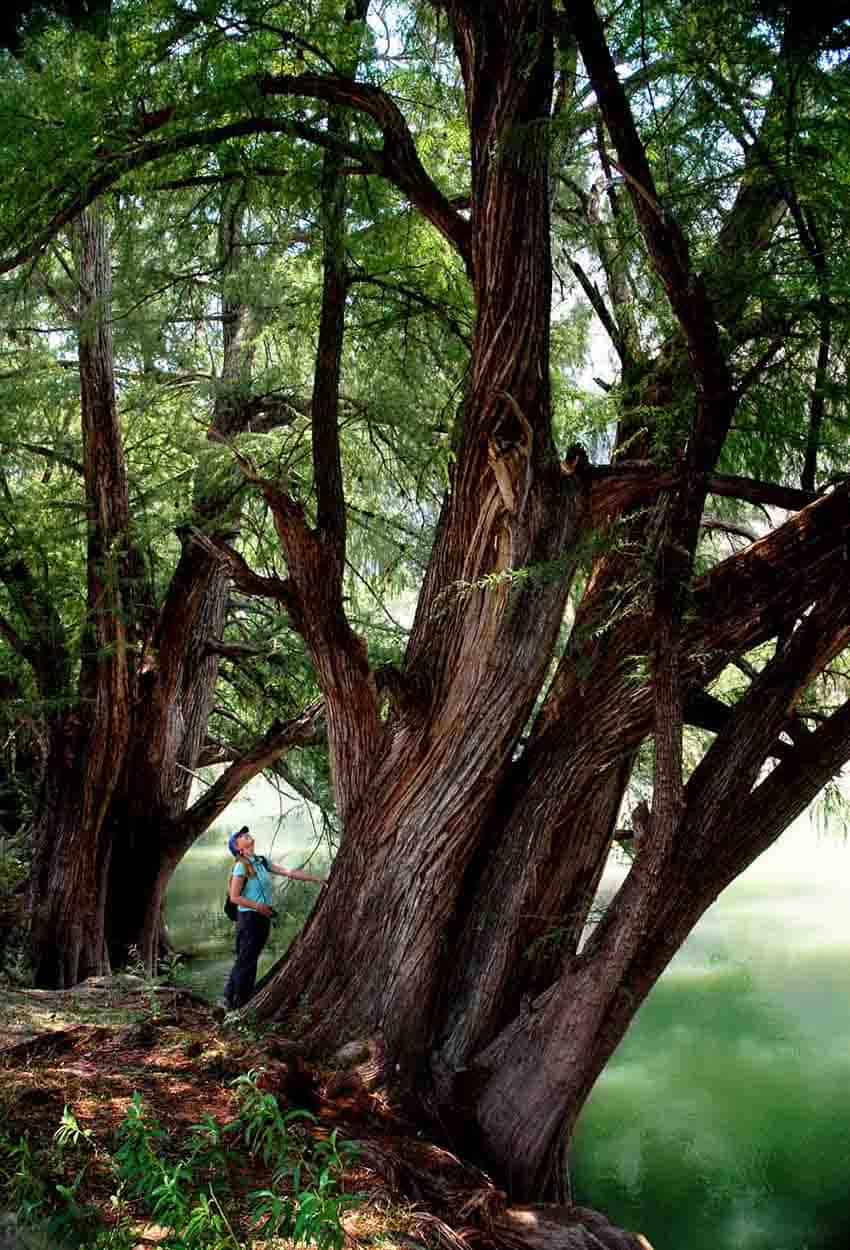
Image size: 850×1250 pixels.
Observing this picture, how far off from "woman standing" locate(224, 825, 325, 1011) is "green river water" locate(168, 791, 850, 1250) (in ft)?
8.80

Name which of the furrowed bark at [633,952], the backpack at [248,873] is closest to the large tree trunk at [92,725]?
the backpack at [248,873]

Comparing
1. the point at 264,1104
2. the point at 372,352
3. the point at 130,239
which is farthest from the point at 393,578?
the point at 264,1104

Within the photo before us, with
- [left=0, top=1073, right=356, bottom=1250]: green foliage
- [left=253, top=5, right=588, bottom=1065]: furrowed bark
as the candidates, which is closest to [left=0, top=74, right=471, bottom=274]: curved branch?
[left=253, top=5, right=588, bottom=1065]: furrowed bark

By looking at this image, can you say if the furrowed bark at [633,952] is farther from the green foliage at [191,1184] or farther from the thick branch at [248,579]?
the thick branch at [248,579]

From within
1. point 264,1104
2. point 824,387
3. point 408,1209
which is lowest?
point 408,1209

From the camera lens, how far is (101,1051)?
452 centimetres

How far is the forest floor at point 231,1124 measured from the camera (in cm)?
326

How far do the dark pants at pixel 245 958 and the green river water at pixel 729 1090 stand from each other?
270cm

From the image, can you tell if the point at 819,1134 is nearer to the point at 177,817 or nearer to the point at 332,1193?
the point at 177,817

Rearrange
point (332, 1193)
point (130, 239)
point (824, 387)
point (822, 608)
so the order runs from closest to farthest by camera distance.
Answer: point (332, 1193), point (824, 387), point (822, 608), point (130, 239)

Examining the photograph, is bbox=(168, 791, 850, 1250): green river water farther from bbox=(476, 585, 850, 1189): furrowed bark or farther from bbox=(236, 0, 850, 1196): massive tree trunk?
bbox=(236, 0, 850, 1196): massive tree trunk

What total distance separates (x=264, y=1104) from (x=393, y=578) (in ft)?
18.6

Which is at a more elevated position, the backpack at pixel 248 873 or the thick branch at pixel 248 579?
the thick branch at pixel 248 579

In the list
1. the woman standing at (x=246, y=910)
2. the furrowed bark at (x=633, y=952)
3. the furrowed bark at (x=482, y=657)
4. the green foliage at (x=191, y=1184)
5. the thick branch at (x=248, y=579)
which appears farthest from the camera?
the woman standing at (x=246, y=910)
